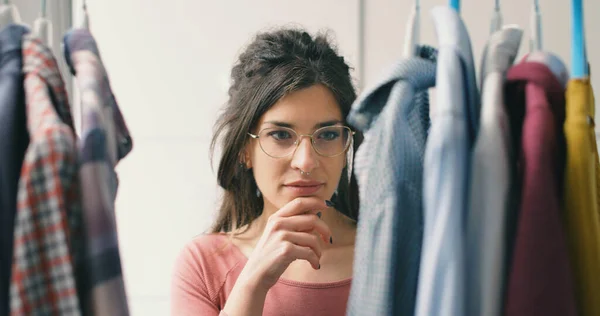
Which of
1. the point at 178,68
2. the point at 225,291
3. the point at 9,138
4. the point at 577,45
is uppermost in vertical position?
the point at 178,68

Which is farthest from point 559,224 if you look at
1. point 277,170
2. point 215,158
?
point 215,158

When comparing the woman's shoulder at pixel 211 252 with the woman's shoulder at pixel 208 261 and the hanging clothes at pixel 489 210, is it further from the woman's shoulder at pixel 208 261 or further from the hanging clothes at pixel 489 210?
the hanging clothes at pixel 489 210

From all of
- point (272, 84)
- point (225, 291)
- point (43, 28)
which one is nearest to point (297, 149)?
point (272, 84)

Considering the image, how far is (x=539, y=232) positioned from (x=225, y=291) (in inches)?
30.1

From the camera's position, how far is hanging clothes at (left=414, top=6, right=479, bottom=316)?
0.45m

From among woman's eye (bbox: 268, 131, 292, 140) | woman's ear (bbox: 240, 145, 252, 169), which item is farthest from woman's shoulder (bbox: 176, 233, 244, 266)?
woman's eye (bbox: 268, 131, 292, 140)

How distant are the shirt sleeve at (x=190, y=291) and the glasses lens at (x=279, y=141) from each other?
30cm

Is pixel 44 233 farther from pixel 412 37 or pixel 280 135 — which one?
pixel 280 135

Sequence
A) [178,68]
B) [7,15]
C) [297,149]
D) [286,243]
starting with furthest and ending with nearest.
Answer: [178,68] → [297,149] → [286,243] → [7,15]

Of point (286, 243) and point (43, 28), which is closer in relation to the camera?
point (43, 28)

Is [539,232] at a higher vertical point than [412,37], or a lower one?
lower

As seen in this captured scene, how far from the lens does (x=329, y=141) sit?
0.98 meters

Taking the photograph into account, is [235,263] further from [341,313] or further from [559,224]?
[559,224]

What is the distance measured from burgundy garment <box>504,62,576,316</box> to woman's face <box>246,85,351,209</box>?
0.49 metres
